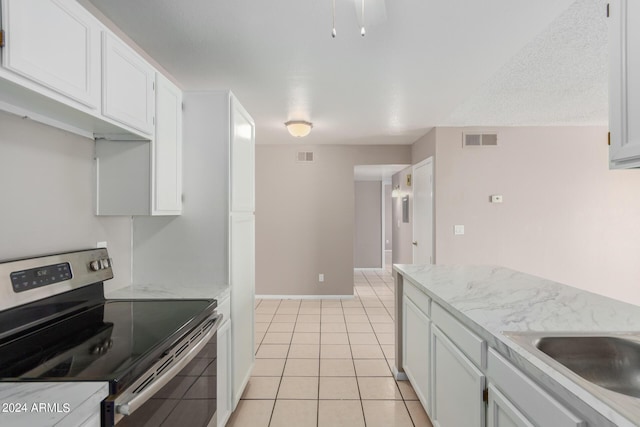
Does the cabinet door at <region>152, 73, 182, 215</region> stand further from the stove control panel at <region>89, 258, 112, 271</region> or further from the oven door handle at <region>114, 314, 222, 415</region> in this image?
the oven door handle at <region>114, 314, 222, 415</region>

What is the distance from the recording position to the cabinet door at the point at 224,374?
1791 mm

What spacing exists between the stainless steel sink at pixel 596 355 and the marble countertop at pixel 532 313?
5cm

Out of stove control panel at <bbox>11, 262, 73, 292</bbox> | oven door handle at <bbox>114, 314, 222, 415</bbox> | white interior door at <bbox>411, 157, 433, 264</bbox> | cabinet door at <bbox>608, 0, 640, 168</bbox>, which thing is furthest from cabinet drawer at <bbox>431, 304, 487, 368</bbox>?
white interior door at <bbox>411, 157, 433, 264</bbox>

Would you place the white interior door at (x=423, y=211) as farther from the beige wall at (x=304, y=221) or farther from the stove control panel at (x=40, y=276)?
the stove control panel at (x=40, y=276)

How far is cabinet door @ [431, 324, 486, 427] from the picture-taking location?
1.30m

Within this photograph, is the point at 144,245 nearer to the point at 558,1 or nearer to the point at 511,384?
the point at 511,384

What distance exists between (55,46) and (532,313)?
212cm

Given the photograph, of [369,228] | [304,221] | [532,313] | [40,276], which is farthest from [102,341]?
[369,228]

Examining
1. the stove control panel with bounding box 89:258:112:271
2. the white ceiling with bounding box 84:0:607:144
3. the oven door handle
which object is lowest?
the oven door handle

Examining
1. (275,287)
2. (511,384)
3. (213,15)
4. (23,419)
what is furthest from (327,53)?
(275,287)

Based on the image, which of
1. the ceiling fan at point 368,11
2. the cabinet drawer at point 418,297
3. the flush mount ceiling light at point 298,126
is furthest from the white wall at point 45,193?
the flush mount ceiling light at point 298,126

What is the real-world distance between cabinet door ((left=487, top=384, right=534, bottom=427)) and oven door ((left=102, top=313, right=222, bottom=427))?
1.18 m

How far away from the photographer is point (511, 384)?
3.51ft

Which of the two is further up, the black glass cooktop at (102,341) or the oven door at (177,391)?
the black glass cooktop at (102,341)
